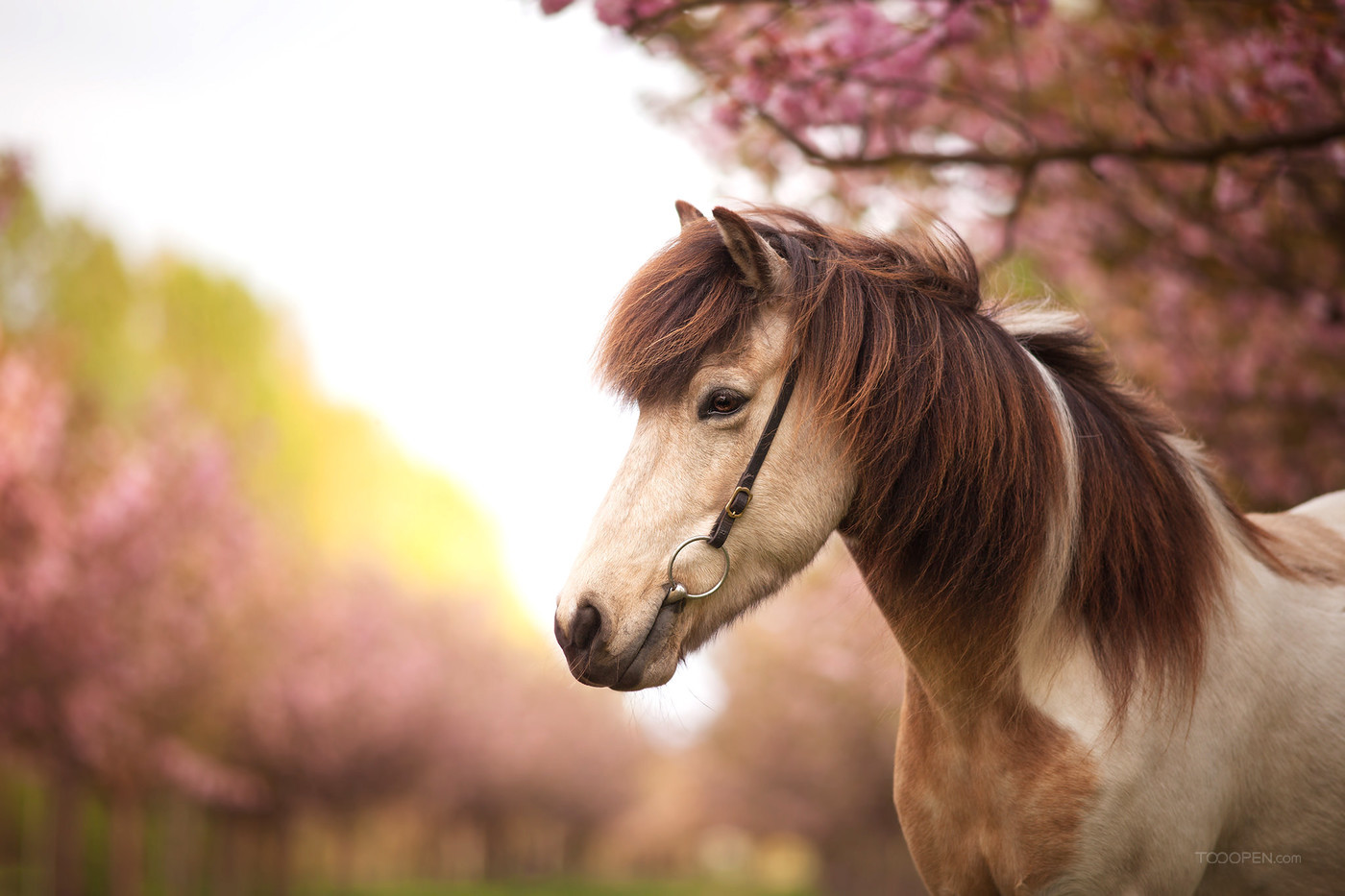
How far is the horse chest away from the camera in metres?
2.29

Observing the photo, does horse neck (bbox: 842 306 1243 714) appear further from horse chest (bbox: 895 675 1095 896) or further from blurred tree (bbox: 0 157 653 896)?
blurred tree (bbox: 0 157 653 896)

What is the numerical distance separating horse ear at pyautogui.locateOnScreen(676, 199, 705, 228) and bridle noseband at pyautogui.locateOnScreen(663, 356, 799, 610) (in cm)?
71

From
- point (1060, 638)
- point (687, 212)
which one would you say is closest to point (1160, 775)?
point (1060, 638)

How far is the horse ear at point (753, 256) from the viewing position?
2.33 metres

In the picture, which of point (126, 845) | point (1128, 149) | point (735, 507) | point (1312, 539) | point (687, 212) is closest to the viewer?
point (735, 507)

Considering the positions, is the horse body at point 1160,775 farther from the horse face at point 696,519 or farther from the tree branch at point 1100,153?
the tree branch at point 1100,153

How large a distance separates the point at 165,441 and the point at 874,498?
47.8 ft

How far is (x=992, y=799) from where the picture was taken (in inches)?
95.3

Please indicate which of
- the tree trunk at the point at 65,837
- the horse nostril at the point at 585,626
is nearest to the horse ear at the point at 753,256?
the horse nostril at the point at 585,626

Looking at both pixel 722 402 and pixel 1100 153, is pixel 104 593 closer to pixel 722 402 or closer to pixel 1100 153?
pixel 722 402

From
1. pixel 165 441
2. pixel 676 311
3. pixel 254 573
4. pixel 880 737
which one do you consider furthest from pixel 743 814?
pixel 676 311

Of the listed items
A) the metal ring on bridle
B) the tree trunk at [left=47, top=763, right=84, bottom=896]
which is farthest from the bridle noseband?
the tree trunk at [left=47, top=763, right=84, bottom=896]

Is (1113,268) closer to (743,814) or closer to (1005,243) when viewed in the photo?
(1005,243)

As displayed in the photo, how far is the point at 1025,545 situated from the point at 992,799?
0.68 m
